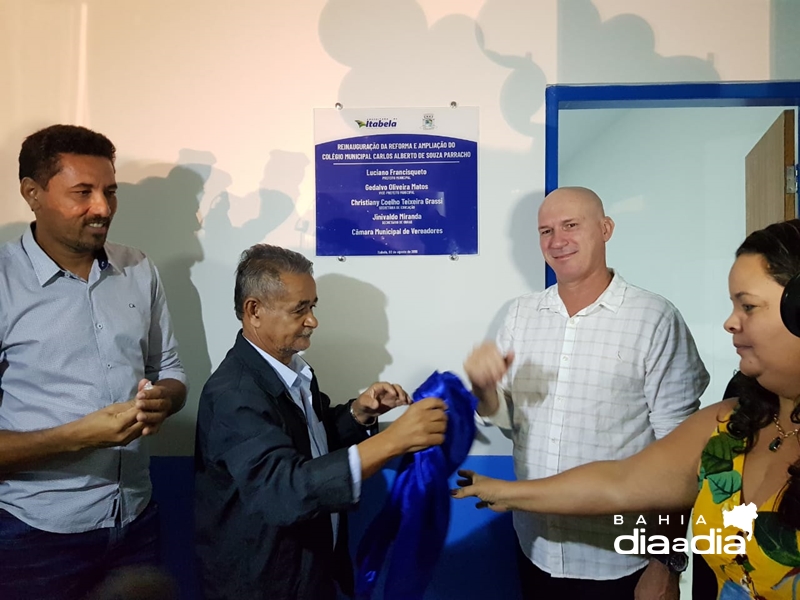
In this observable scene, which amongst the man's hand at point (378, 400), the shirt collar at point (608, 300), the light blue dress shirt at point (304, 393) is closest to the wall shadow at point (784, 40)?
the shirt collar at point (608, 300)

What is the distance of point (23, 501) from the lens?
1.49 metres

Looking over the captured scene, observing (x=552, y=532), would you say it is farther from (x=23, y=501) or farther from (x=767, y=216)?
(x=767, y=216)

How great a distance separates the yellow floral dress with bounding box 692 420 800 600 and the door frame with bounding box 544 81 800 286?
3.15ft

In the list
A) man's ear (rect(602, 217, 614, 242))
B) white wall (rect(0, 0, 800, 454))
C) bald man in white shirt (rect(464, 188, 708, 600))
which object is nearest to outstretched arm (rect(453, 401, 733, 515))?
bald man in white shirt (rect(464, 188, 708, 600))

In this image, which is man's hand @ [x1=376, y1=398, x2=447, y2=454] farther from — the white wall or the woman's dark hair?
the white wall

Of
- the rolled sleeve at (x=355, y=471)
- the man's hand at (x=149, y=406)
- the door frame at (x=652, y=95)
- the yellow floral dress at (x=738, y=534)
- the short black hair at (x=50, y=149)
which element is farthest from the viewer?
the door frame at (x=652, y=95)

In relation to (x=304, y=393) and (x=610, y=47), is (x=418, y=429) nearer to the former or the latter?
(x=304, y=393)

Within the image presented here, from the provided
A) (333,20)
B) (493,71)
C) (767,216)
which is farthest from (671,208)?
(333,20)

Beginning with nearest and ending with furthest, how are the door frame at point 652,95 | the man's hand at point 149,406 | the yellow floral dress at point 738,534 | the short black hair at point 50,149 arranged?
the yellow floral dress at point 738,534, the man's hand at point 149,406, the short black hair at point 50,149, the door frame at point 652,95

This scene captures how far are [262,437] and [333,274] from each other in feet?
3.01

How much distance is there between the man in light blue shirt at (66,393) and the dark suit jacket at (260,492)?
0.71ft

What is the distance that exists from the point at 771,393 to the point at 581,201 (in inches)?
28.5

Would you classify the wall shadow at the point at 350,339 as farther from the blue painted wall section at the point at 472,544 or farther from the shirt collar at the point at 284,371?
the shirt collar at the point at 284,371

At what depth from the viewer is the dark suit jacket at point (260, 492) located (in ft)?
4.01
